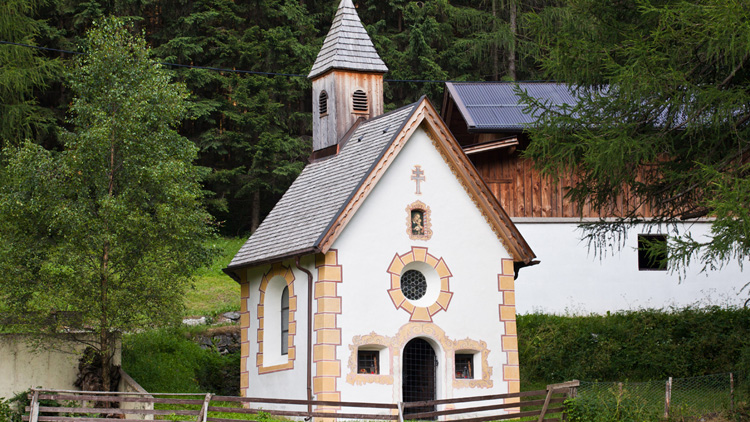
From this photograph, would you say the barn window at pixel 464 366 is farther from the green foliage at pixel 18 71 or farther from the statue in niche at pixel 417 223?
the green foliage at pixel 18 71

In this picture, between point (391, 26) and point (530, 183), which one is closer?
point (530, 183)

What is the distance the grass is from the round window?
860 cm

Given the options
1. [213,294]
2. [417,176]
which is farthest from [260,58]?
[417,176]

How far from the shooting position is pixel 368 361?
20469 mm

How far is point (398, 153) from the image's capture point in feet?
69.3

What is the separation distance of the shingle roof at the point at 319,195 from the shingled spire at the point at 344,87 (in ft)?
1.90

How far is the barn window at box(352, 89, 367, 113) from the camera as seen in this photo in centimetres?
2466

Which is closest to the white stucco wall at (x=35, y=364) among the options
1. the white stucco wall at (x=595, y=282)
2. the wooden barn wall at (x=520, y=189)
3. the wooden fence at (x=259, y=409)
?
the wooden fence at (x=259, y=409)

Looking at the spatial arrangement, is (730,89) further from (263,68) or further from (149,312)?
(263,68)

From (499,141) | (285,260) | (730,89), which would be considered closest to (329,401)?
(285,260)

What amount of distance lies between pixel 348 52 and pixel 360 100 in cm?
126

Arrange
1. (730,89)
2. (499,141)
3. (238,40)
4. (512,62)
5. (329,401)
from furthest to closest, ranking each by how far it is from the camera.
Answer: (512,62), (238,40), (499,141), (329,401), (730,89)

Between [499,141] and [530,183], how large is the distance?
183 cm

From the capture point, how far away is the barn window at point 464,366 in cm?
2116
